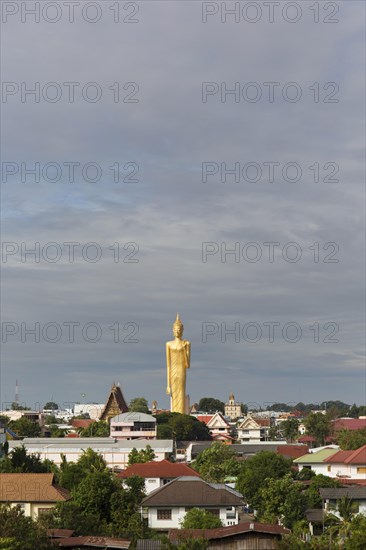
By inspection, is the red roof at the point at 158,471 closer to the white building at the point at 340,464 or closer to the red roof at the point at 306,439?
the white building at the point at 340,464

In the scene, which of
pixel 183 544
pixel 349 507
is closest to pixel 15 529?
pixel 183 544

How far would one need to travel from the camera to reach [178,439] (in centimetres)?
7881

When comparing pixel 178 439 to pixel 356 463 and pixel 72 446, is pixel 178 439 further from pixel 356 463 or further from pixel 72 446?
pixel 356 463

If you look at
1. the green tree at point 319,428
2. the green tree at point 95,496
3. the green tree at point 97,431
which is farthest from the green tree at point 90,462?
the green tree at point 319,428

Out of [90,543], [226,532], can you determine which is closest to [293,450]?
[226,532]

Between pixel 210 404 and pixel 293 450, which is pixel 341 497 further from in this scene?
pixel 210 404

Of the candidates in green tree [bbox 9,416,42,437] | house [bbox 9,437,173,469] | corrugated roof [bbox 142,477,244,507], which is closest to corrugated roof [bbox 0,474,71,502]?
corrugated roof [bbox 142,477,244,507]

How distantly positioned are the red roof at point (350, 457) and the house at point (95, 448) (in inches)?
548

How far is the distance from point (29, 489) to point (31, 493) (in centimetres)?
27

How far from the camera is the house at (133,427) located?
245ft

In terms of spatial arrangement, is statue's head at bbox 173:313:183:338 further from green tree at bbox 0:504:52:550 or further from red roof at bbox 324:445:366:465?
green tree at bbox 0:504:52:550

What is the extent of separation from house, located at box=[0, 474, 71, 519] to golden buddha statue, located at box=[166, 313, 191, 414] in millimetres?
50964

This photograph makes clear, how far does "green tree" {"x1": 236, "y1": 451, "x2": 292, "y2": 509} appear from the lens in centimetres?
3978

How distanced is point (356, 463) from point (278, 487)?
1303cm
